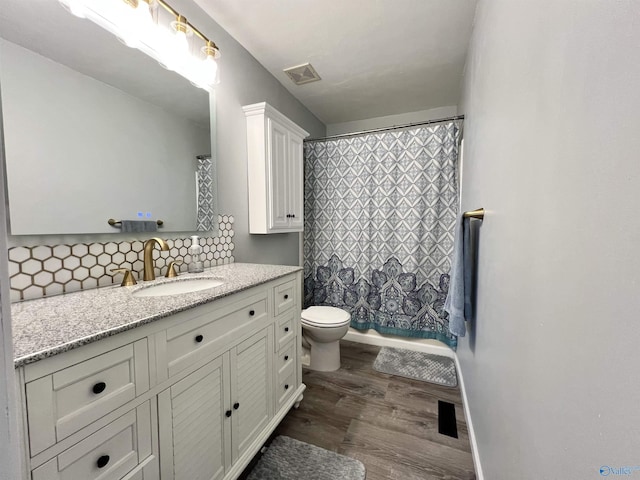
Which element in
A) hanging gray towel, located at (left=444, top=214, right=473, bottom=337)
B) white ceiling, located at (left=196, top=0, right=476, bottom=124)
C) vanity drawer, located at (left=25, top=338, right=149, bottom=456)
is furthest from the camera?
white ceiling, located at (left=196, top=0, right=476, bottom=124)

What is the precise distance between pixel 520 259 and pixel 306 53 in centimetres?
200

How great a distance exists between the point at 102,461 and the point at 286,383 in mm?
946

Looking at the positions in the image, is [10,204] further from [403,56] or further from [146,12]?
[403,56]

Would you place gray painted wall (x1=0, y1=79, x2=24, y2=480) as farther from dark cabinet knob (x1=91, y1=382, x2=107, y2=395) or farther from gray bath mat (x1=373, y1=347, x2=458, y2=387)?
gray bath mat (x1=373, y1=347, x2=458, y2=387)

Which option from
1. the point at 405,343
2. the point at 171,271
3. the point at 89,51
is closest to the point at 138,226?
the point at 171,271

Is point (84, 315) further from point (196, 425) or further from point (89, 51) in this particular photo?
point (89, 51)

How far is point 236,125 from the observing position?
1931 millimetres

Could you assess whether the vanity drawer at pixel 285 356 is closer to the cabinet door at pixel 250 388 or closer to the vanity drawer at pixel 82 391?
the cabinet door at pixel 250 388

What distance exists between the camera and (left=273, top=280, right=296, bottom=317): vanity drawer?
4.85 feet

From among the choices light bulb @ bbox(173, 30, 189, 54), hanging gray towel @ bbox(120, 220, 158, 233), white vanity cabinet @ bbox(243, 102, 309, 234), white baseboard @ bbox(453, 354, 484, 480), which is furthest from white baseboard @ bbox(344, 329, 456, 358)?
light bulb @ bbox(173, 30, 189, 54)

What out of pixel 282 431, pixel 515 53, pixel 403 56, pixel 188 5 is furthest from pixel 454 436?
pixel 188 5

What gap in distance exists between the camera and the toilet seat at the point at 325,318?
2.08 meters

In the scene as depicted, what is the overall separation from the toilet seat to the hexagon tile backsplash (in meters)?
1.03

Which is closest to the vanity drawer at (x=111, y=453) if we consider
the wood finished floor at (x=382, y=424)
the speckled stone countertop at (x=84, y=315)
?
the speckled stone countertop at (x=84, y=315)
